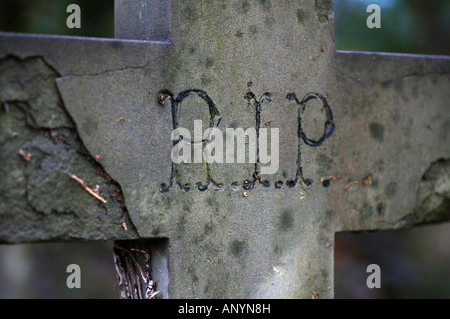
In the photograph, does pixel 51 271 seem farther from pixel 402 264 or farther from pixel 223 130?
pixel 223 130

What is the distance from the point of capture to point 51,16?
12.4 ft

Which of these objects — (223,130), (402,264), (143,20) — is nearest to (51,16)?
(143,20)

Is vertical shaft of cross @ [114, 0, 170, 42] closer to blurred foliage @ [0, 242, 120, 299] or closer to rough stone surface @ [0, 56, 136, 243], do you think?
rough stone surface @ [0, 56, 136, 243]

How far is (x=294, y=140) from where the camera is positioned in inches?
74.8

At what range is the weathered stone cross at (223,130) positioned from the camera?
61.2 inches

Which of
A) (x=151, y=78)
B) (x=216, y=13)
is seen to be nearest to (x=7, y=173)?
(x=151, y=78)

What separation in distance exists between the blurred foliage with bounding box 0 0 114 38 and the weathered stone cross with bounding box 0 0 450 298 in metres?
1.97

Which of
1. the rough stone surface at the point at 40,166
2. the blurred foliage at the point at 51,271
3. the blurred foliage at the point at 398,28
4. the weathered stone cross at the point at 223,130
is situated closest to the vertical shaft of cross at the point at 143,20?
the weathered stone cross at the point at 223,130

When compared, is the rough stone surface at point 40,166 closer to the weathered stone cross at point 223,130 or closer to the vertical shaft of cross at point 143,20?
the weathered stone cross at point 223,130

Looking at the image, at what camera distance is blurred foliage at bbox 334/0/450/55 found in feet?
13.5

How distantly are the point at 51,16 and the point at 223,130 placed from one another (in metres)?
2.49

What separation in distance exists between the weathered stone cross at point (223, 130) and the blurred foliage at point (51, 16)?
6.46 ft

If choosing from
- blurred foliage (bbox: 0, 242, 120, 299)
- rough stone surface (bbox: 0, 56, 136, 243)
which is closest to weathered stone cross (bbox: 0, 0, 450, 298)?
rough stone surface (bbox: 0, 56, 136, 243)

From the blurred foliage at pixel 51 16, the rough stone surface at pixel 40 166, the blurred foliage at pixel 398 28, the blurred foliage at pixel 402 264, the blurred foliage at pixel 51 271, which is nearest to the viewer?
the rough stone surface at pixel 40 166
